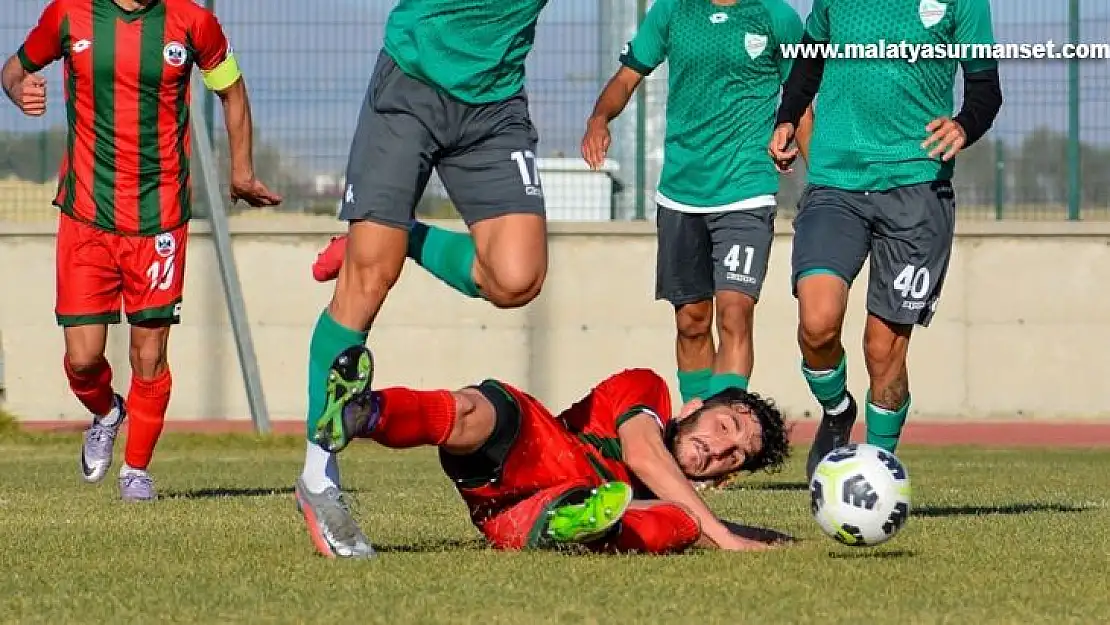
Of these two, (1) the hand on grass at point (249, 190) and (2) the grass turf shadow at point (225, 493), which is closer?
(1) the hand on grass at point (249, 190)

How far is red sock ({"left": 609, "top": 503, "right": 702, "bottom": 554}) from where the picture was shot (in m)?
6.13

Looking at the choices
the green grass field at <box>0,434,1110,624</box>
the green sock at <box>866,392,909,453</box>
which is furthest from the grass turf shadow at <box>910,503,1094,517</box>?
the green sock at <box>866,392,909,453</box>

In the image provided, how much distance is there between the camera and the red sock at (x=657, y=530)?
6.13 meters

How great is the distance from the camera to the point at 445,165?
6.66 meters

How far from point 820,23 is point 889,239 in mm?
947

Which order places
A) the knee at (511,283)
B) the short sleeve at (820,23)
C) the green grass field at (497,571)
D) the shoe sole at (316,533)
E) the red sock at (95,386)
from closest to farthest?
the green grass field at (497,571), the shoe sole at (316,533), the knee at (511,283), the short sleeve at (820,23), the red sock at (95,386)

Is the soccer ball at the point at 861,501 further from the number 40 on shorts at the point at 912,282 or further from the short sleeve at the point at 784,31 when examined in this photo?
the short sleeve at the point at 784,31

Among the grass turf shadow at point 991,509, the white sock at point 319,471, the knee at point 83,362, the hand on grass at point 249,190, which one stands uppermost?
the hand on grass at point 249,190

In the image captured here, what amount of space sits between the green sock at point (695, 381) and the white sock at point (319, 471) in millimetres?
4078

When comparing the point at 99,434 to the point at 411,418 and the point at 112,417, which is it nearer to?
the point at 112,417

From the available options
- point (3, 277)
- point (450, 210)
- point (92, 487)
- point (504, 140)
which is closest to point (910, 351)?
point (450, 210)

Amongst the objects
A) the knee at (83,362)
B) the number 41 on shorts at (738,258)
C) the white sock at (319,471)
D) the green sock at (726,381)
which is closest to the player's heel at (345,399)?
the white sock at (319,471)

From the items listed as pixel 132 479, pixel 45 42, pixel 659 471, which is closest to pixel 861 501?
pixel 659 471

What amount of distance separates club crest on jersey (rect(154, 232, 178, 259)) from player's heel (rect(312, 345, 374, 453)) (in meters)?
3.70
